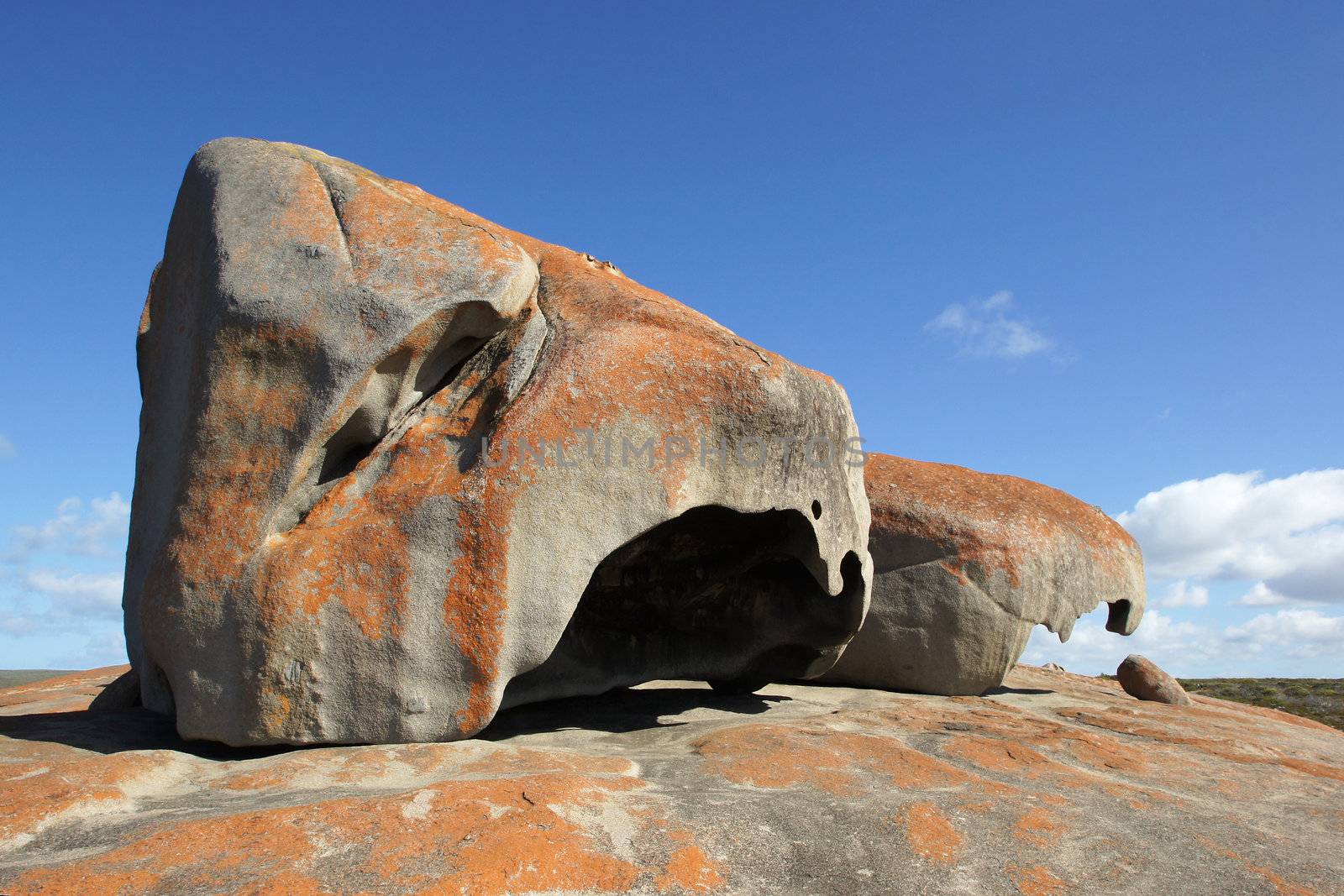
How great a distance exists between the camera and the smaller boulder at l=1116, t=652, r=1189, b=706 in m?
9.51

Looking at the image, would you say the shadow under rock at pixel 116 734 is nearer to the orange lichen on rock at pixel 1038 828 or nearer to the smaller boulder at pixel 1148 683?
the orange lichen on rock at pixel 1038 828

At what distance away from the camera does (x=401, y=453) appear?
5375 millimetres

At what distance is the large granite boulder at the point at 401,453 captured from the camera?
493 cm

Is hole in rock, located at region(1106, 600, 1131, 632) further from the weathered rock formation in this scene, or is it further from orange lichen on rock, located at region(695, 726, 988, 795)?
orange lichen on rock, located at region(695, 726, 988, 795)

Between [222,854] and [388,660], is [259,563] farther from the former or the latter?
[222,854]

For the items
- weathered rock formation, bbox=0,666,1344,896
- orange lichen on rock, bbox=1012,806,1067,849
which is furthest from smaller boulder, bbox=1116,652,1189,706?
orange lichen on rock, bbox=1012,806,1067,849

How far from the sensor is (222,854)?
130 inches

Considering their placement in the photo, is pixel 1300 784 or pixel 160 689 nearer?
pixel 1300 784

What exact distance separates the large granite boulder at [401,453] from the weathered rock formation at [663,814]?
0.48m

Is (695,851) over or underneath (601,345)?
underneath

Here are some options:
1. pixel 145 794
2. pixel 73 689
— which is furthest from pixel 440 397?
pixel 73 689

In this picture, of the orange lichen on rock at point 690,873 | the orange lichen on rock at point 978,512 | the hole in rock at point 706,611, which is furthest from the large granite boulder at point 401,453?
the orange lichen on rock at point 978,512

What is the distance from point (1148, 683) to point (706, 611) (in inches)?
188

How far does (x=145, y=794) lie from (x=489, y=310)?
291 cm
